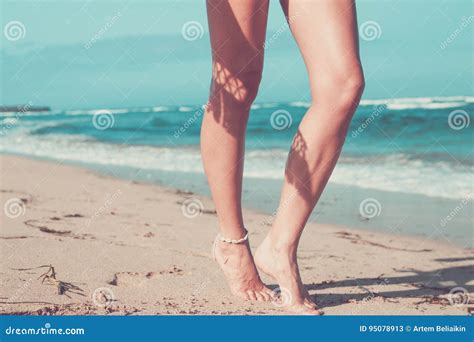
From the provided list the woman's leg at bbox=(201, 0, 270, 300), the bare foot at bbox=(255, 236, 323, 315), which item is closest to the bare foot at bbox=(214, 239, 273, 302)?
the woman's leg at bbox=(201, 0, 270, 300)

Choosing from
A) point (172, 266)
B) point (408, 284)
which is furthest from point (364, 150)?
point (172, 266)

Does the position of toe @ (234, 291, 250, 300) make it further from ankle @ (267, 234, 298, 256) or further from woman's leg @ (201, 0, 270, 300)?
ankle @ (267, 234, 298, 256)

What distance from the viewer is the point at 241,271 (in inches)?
111

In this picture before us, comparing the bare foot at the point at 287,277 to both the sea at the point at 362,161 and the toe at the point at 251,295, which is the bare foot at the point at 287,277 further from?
the sea at the point at 362,161

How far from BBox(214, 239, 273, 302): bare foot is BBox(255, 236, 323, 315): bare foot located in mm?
126

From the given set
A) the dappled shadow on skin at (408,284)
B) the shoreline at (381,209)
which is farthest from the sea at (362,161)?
the dappled shadow on skin at (408,284)

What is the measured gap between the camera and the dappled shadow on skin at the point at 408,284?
2.87 metres

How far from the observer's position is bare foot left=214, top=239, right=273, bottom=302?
2807 millimetres

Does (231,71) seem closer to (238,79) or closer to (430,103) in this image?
(238,79)

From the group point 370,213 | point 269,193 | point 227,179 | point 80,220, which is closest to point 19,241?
point 80,220

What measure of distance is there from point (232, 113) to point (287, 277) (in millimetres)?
626

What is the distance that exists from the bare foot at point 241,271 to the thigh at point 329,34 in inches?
31.3

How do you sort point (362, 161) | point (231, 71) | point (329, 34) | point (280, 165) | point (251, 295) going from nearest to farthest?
point (329, 34)
point (231, 71)
point (251, 295)
point (280, 165)
point (362, 161)

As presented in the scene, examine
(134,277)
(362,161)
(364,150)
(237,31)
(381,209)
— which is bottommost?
(134,277)
